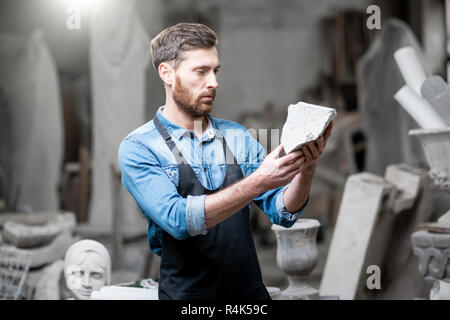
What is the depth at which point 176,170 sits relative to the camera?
2.09m

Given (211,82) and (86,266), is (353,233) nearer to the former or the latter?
(86,266)

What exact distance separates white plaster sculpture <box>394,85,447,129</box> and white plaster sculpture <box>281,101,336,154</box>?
136 centimetres

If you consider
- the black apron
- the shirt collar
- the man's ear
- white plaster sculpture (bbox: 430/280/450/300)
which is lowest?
white plaster sculpture (bbox: 430/280/450/300)

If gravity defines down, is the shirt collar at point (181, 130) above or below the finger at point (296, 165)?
above

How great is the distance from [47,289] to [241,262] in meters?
2.16

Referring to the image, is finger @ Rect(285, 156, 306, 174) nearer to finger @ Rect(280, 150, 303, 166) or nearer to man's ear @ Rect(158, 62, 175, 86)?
finger @ Rect(280, 150, 303, 166)

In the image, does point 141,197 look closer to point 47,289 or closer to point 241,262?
point 241,262

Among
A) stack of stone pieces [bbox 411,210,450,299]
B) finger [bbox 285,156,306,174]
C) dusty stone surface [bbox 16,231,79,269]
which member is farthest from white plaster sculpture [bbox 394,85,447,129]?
dusty stone surface [bbox 16,231,79,269]

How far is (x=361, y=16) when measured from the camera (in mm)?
9883

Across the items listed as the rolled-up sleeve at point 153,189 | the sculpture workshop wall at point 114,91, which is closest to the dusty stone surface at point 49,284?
the sculpture workshop wall at point 114,91

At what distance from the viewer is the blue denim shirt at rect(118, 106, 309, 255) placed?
6.24 ft

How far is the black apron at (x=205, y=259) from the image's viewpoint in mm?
2117

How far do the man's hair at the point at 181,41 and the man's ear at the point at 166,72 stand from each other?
0.02 metres

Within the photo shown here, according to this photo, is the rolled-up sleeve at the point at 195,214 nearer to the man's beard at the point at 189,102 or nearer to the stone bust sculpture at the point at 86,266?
the man's beard at the point at 189,102
